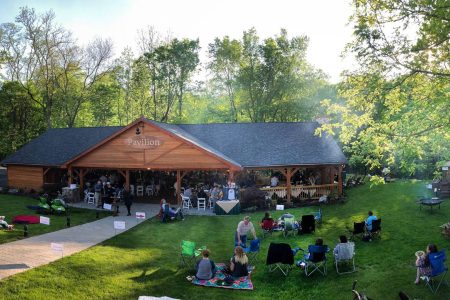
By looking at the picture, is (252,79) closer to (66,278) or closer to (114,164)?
(114,164)

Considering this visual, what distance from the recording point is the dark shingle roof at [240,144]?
26062 mm

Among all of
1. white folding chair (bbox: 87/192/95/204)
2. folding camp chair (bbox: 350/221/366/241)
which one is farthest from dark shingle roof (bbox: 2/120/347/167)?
folding camp chair (bbox: 350/221/366/241)

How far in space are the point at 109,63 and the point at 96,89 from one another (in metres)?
4.40

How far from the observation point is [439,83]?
40.1ft

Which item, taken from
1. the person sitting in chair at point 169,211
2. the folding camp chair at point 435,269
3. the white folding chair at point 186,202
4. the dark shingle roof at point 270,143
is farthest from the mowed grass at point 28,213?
the folding camp chair at point 435,269

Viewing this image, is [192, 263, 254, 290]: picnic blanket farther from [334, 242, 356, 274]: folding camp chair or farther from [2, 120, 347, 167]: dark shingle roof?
[2, 120, 347, 167]: dark shingle roof

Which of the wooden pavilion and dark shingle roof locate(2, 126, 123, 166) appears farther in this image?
dark shingle roof locate(2, 126, 123, 166)

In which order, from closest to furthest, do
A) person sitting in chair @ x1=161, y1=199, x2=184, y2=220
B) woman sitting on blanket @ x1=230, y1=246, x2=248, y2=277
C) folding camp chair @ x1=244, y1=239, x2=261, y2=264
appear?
woman sitting on blanket @ x1=230, y1=246, x2=248, y2=277 < folding camp chair @ x1=244, y1=239, x2=261, y2=264 < person sitting in chair @ x1=161, y1=199, x2=184, y2=220

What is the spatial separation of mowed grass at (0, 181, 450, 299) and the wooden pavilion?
253 inches

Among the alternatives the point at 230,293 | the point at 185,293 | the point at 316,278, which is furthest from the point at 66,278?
the point at 316,278

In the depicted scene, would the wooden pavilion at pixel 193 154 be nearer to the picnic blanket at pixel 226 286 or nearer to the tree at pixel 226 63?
the picnic blanket at pixel 226 286

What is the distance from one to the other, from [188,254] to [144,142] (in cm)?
1372

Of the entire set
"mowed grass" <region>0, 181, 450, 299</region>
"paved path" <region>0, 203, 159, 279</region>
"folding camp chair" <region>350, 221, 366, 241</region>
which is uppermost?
"folding camp chair" <region>350, 221, 366, 241</region>

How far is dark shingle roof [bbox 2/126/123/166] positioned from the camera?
30656 mm
